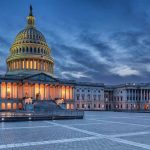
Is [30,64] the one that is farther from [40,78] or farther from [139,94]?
[139,94]

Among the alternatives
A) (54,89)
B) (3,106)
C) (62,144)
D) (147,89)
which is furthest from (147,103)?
(62,144)

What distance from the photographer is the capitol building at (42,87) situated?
363 feet

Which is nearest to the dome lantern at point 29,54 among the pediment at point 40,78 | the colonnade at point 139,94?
the pediment at point 40,78

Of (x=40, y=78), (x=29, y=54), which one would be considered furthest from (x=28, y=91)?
(x=29, y=54)

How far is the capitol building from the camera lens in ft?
363

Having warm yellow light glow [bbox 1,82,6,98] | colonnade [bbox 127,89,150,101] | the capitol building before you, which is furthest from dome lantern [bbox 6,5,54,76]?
colonnade [bbox 127,89,150,101]

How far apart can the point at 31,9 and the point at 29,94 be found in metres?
63.9

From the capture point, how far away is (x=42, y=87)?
115 metres

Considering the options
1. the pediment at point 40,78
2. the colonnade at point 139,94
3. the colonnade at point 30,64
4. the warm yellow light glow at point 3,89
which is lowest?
the colonnade at point 139,94

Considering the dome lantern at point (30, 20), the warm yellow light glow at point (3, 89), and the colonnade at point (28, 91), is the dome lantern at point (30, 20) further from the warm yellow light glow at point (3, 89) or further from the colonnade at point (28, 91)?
the warm yellow light glow at point (3, 89)

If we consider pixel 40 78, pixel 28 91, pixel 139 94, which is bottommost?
pixel 139 94

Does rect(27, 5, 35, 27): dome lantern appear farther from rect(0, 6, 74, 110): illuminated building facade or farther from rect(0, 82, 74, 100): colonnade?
rect(0, 82, 74, 100): colonnade

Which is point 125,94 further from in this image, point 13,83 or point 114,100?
point 13,83

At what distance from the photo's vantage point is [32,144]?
65.9 feet
